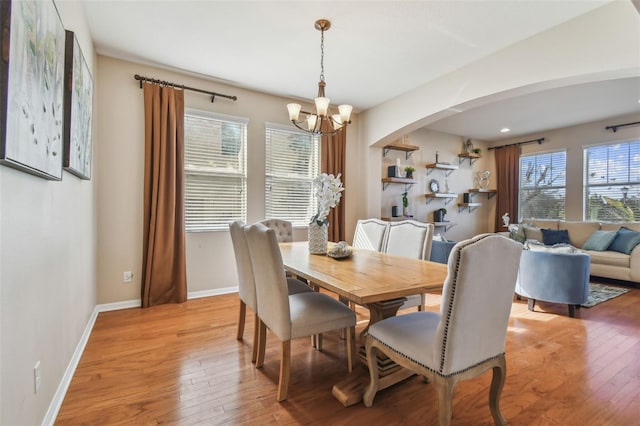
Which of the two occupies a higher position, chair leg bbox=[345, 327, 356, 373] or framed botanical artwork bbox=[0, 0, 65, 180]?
framed botanical artwork bbox=[0, 0, 65, 180]

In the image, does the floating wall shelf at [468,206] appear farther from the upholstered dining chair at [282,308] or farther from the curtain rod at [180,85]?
the upholstered dining chair at [282,308]

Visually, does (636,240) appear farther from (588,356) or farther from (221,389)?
(221,389)

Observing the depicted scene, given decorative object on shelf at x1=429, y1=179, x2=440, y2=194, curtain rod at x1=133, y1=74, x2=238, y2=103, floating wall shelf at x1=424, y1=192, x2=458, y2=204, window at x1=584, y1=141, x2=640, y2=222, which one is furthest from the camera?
decorative object on shelf at x1=429, y1=179, x2=440, y2=194

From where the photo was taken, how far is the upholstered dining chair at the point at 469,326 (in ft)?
4.00

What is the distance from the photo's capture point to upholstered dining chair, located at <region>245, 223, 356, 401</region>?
167 centimetres

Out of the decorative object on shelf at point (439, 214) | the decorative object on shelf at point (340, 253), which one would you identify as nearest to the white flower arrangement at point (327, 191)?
the decorative object on shelf at point (340, 253)

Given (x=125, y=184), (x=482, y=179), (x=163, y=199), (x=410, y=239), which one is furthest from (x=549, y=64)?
(x=482, y=179)

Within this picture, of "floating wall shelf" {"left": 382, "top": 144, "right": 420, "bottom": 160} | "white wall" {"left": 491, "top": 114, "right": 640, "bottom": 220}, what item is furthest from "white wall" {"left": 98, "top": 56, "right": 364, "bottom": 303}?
"white wall" {"left": 491, "top": 114, "right": 640, "bottom": 220}

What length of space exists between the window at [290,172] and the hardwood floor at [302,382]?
6.05 feet

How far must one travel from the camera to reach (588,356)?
2.29m

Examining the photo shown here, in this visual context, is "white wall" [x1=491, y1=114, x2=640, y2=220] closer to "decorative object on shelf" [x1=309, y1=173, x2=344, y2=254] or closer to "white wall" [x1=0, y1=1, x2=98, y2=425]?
"decorative object on shelf" [x1=309, y1=173, x2=344, y2=254]

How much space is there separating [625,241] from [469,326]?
503cm

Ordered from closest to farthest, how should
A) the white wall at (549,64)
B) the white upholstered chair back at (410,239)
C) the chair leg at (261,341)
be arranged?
the chair leg at (261,341), the white wall at (549,64), the white upholstered chair back at (410,239)

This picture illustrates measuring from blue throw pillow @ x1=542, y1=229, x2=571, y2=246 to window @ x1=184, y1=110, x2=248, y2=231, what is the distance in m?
5.19
